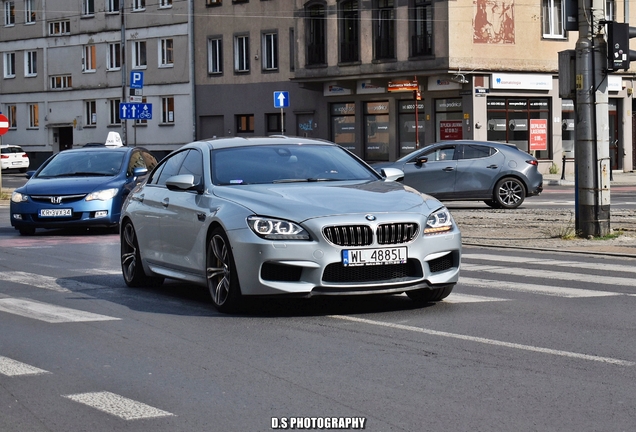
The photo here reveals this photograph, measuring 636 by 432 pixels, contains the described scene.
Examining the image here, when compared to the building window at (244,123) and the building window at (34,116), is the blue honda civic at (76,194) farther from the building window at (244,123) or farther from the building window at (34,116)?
the building window at (34,116)

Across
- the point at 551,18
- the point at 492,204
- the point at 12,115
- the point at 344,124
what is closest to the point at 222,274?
the point at 492,204

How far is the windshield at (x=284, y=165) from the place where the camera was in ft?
35.2

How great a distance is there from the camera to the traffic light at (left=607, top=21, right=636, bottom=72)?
16.5m

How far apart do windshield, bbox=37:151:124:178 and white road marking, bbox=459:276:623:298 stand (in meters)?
10.4

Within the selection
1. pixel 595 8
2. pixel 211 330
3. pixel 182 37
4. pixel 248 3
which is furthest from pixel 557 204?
pixel 182 37

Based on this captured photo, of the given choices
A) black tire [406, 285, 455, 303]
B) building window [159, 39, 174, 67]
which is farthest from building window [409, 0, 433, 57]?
black tire [406, 285, 455, 303]

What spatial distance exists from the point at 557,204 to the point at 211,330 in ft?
64.8

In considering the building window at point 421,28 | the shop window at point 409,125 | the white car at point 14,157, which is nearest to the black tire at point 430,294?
the building window at point 421,28

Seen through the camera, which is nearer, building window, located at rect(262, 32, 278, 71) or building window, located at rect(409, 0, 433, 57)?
building window, located at rect(409, 0, 433, 57)

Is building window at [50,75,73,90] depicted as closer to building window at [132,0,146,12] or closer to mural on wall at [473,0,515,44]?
building window at [132,0,146,12]

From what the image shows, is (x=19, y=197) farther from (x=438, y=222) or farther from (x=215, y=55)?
(x=215, y=55)

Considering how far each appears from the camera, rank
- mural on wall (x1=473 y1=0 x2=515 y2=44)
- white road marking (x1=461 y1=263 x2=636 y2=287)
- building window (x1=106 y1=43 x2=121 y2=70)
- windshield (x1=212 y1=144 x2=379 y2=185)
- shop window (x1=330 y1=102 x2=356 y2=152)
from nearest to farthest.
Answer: windshield (x1=212 y1=144 x2=379 y2=185)
white road marking (x1=461 y1=263 x2=636 y2=287)
mural on wall (x1=473 y1=0 x2=515 y2=44)
shop window (x1=330 y1=102 x2=356 y2=152)
building window (x1=106 y1=43 x2=121 y2=70)

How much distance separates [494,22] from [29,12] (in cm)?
3371

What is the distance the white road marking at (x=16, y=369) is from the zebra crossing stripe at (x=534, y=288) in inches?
204
